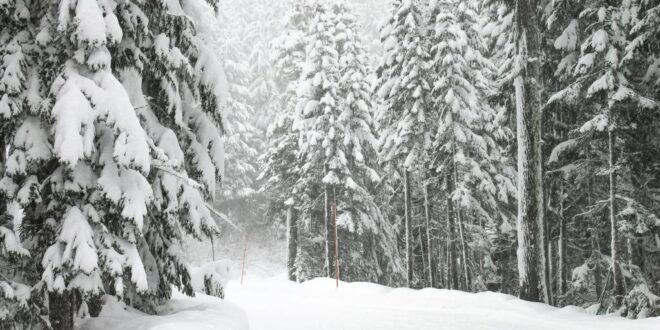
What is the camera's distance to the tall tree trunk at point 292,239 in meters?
28.8

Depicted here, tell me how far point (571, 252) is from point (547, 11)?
38.4ft

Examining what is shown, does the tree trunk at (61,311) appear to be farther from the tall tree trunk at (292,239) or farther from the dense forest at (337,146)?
the tall tree trunk at (292,239)

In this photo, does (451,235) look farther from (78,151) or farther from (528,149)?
(78,151)

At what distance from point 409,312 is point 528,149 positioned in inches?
224

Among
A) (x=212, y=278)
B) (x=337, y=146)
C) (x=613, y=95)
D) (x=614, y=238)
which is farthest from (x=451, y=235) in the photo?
(x=212, y=278)

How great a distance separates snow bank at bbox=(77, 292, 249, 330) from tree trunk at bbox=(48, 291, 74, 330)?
415 mm

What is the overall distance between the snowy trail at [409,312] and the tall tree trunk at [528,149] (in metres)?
1.15

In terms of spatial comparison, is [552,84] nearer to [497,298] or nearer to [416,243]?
[497,298]

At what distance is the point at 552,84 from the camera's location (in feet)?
64.1

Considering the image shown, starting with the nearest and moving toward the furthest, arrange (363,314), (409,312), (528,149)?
(363,314)
(409,312)
(528,149)

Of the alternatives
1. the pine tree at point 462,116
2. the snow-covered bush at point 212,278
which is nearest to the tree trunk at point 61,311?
the snow-covered bush at point 212,278

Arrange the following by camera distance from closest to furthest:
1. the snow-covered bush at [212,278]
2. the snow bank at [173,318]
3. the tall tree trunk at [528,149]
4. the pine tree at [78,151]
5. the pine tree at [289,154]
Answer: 1. the pine tree at [78,151]
2. the snow bank at [173,318]
3. the snow-covered bush at [212,278]
4. the tall tree trunk at [528,149]
5. the pine tree at [289,154]

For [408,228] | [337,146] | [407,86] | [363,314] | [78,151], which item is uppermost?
[407,86]

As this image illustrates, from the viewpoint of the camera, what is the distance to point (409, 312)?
13797mm
